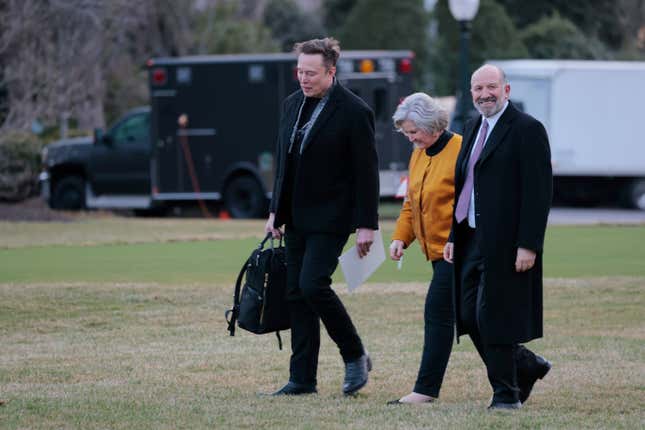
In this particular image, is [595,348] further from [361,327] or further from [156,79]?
[156,79]

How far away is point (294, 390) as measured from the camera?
24.8 ft

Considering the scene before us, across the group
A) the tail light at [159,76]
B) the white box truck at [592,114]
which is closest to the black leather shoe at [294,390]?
the tail light at [159,76]

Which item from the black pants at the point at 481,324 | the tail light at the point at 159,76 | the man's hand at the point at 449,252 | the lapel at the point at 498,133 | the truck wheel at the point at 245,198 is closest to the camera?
the lapel at the point at 498,133

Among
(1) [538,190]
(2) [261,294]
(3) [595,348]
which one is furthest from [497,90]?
(3) [595,348]

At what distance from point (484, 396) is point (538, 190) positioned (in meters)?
1.52

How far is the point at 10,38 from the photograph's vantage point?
74.2 ft

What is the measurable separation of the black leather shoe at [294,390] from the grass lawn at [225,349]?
0.09m

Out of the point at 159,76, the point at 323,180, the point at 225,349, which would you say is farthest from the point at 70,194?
the point at 323,180

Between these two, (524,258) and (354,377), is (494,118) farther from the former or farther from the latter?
(354,377)

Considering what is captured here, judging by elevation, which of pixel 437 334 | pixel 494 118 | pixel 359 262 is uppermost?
pixel 494 118

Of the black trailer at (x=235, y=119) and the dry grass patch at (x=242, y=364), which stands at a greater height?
the black trailer at (x=235, y=119)

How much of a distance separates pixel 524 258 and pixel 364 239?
1029 millimetres

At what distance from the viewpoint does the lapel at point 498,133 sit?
6777mm

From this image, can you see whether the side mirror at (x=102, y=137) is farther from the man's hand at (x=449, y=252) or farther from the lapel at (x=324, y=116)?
the man's hand at (x=449, y=252)
